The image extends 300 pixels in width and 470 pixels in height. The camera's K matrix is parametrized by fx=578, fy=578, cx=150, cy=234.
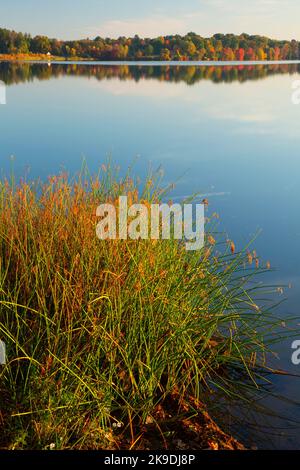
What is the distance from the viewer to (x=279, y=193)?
1216 cm

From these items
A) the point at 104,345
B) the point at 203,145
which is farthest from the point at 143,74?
the point at 104,345

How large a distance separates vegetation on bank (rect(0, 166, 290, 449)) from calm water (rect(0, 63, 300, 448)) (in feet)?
1.66

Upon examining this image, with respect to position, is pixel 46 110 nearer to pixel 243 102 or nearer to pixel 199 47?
pixel 243 102

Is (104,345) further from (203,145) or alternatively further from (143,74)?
(143,74)

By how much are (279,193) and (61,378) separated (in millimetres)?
9747

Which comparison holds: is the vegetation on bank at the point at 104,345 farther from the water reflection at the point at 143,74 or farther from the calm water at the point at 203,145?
the water reflection at the point at 143,74

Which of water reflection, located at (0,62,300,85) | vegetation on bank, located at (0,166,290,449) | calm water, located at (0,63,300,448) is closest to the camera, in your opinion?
vegetation on bank, located at (0,166,290,449)

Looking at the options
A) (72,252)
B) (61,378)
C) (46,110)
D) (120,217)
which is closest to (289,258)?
(120,217)

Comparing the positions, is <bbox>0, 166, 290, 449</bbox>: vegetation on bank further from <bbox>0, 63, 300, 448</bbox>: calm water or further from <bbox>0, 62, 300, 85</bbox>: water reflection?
<bbox>0, 62, 300, 85</bbox>: water reflection

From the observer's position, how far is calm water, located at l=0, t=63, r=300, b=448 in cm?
822

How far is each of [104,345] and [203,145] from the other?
1579 centimetres

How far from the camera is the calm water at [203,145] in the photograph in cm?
822

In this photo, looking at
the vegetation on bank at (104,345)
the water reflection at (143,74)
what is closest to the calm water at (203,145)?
the vegetation on bank at (104,345)

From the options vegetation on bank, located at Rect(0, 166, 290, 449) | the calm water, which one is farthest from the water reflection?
vegetation on bank, located at Rect(0, 166, 290, 449)
